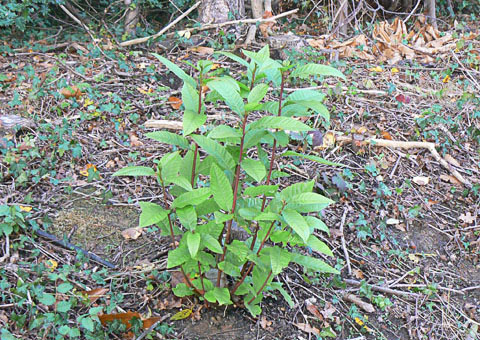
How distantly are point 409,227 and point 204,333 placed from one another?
179 cm

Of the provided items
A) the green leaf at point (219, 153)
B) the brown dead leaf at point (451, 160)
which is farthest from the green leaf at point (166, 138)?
the brown dead leaf at point (451, 160)

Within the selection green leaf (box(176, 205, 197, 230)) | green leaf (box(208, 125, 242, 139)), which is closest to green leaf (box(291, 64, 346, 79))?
green leaf (box(208, 125, 242, 139))

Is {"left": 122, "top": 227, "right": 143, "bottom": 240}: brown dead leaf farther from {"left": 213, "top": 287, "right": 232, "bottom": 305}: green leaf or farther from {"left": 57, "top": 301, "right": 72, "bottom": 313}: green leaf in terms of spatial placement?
{"left": 213, "top": 287, "right": 232, "bottom": 305}: green leaf

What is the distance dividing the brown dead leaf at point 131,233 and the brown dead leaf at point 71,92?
1716 mm

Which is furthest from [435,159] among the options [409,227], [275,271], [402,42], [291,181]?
[275,271]

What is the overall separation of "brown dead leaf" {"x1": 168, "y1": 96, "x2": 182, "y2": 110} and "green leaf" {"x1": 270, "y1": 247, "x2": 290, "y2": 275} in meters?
2.43

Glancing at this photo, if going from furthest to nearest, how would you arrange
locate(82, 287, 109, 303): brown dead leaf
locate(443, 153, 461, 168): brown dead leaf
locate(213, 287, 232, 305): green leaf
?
1. locate(443, 153, 461, 168): brown dead leaf
2. locate(82, 287, 109, 303): brown dead leaf
3. locate(213, 287, 232, 305): green leaf

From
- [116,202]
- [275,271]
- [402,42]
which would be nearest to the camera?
[275,271]

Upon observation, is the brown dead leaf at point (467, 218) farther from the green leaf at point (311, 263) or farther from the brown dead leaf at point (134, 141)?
the brown dead leaf at point (134, 141)

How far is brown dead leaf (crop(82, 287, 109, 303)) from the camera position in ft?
8.41

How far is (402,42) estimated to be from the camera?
591 cm

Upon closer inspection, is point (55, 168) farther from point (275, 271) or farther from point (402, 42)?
point (402, 42)

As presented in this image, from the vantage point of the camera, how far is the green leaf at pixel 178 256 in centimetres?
215

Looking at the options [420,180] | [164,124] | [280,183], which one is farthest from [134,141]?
[420,180]
